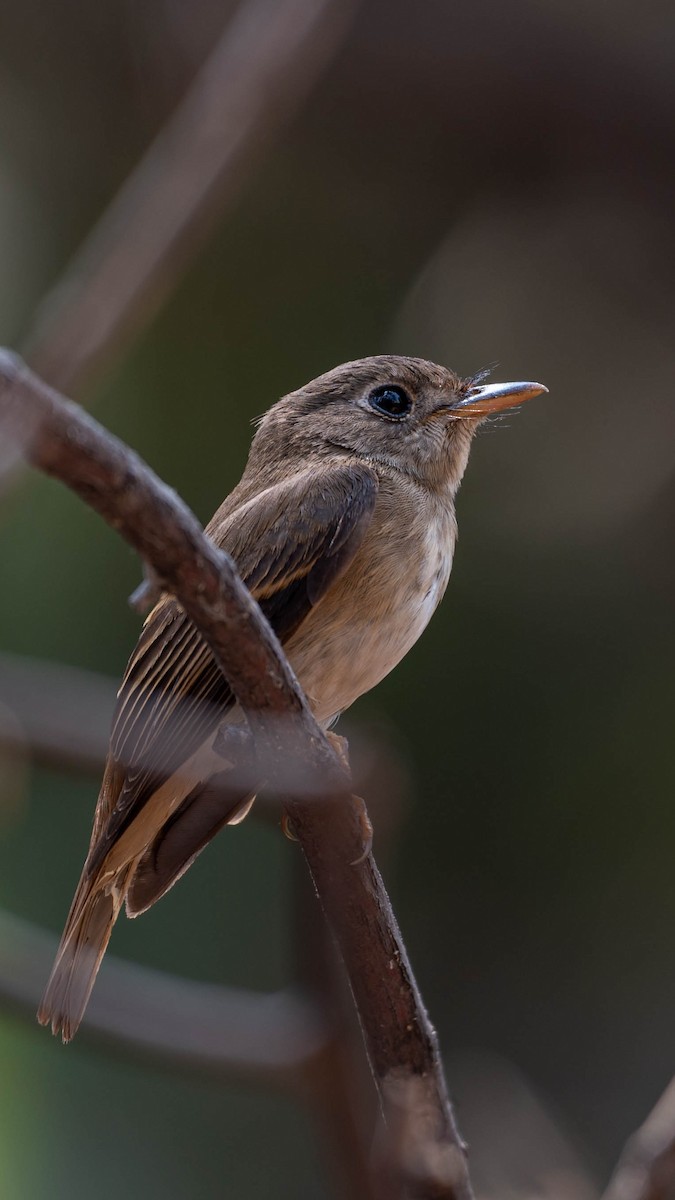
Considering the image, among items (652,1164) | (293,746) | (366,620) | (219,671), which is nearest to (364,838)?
(293,746)

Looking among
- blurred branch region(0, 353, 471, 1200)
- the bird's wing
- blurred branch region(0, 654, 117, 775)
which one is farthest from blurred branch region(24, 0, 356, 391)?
the bird's wing

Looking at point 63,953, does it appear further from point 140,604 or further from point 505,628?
point 505,628

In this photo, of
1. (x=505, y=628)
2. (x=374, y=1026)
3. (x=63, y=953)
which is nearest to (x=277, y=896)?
(x=505, y=628)

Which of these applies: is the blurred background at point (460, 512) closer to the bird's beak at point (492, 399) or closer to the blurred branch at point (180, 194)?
the bird's beak at point (492, 399)

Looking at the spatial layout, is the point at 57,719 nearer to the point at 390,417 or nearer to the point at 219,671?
the point at 219,671

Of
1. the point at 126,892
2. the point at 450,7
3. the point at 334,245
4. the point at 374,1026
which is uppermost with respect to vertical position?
the point at 450,7

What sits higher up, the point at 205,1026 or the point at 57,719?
the point at 57,719
